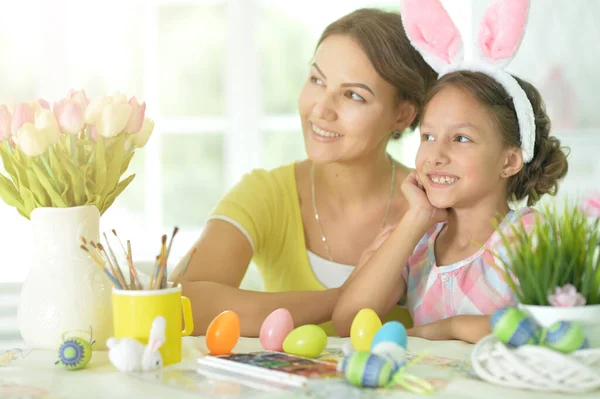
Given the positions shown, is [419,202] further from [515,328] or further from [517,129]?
[515,328]

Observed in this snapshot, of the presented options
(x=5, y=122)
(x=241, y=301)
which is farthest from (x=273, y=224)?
(x=5, y=122)

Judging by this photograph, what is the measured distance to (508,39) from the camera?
5.03 ft

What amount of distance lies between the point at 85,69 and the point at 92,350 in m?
3.74

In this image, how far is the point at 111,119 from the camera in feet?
4.11

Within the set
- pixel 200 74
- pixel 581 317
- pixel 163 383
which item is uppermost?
pixel 200 74

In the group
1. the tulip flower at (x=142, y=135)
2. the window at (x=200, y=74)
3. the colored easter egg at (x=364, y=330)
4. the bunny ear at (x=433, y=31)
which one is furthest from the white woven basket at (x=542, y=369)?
the window at (x=200, y=74)

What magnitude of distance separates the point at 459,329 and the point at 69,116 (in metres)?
0.78

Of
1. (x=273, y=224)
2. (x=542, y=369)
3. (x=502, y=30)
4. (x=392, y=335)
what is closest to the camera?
(x=542, y=369)

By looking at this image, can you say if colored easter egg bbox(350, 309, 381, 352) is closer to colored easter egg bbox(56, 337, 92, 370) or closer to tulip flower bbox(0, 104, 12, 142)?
colored easter egg bbox(56, 337, 92, 370)

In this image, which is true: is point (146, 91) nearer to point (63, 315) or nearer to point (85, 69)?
point (85, 69)

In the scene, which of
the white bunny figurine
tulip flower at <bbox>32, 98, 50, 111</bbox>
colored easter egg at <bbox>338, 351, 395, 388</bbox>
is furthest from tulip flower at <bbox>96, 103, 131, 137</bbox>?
colored easter egg at <bbox>338, 351, 395, 388</bbox>

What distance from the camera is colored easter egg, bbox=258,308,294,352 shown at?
1.27 m

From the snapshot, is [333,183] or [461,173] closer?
[461,173]

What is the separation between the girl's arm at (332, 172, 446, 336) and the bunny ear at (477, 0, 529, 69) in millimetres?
335
